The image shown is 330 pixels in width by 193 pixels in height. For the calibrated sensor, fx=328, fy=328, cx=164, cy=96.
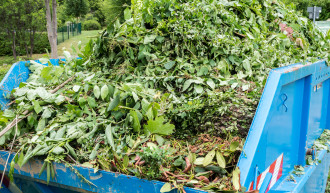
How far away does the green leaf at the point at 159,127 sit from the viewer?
1983 millimetres

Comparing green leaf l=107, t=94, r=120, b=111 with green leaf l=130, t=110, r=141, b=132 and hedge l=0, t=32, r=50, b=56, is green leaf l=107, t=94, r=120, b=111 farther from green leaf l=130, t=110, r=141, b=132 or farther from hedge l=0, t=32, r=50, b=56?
hedge l=0, t=32, r=50, b=56

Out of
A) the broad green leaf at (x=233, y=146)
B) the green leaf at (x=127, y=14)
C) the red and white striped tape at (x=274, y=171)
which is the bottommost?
the red and white striped tape at (x=274, y=171)

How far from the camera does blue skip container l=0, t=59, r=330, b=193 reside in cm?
162

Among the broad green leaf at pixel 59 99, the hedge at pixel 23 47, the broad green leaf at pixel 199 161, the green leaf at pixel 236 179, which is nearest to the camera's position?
the green leaf at pixel 236 179

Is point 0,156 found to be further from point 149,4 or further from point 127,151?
point 149,4

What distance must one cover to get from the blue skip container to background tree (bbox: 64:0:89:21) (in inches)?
1252

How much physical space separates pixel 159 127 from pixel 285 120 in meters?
0.79

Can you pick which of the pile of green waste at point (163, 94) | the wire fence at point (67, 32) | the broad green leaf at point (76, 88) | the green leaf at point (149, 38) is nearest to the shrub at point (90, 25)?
the wire fence at point (67, 32)

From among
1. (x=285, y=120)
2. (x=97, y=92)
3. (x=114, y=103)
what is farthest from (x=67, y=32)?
(x=285, y=120)

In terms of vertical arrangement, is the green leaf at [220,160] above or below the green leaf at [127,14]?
below

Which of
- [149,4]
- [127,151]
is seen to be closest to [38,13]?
[149,4]

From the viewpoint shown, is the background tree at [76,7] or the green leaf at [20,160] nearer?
the green leaf at [20,160]

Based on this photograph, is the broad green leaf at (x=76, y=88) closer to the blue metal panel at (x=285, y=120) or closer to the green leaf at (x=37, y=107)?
the green leaf at (x=37, y=107)

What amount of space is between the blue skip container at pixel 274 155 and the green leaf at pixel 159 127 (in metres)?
0.43
